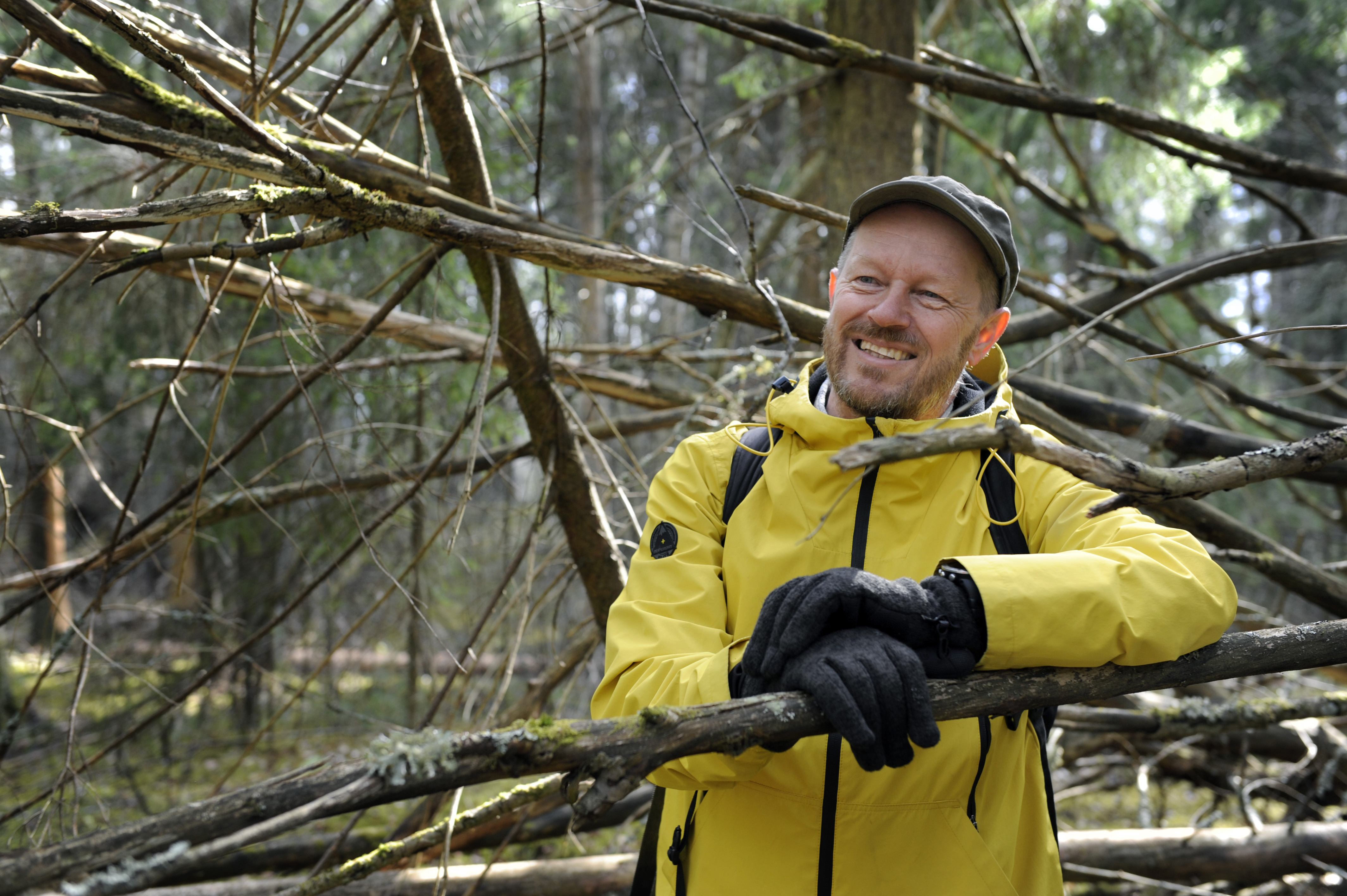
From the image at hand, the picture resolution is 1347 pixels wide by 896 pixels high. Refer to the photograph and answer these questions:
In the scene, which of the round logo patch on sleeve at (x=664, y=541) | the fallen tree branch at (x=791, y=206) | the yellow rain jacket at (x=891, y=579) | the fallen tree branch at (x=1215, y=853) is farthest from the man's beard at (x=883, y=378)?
the fallen tree branch at (x=1215, y=853)

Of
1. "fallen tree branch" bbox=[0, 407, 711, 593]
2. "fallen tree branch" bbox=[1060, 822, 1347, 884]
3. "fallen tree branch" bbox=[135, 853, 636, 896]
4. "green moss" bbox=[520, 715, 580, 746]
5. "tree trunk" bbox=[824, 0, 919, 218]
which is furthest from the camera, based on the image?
"tree trunk" bbox=[824, 0, 919, 218]

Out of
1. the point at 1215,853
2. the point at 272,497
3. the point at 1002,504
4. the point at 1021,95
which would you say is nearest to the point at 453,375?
the point at 272,497

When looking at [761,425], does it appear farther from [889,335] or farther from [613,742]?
[613,742]

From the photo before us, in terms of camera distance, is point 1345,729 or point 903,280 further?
point 1345,729

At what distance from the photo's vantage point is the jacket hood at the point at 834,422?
67.7 inches

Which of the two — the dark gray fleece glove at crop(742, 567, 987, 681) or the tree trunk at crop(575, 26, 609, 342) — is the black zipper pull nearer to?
the dark gray fleece glove at crop(742, 567, 987, 681)

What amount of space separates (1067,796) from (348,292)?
5.47 metres

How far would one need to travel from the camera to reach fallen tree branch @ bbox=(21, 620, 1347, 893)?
0.99m

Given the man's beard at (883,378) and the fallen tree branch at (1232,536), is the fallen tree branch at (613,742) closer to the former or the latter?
the man's beard at (883,378)

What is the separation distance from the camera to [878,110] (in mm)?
4086

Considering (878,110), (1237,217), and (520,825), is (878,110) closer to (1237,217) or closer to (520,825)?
(520,825)

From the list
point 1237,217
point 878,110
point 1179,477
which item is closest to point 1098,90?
point 878,110

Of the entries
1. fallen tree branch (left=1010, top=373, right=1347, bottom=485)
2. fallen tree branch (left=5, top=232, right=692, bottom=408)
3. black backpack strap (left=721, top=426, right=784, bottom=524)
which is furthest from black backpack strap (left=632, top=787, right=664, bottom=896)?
fallen tree branch (left=1010, top=373, right=1347, bottom=485)

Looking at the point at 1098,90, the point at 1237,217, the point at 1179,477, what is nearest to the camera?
the point at 1179,477
